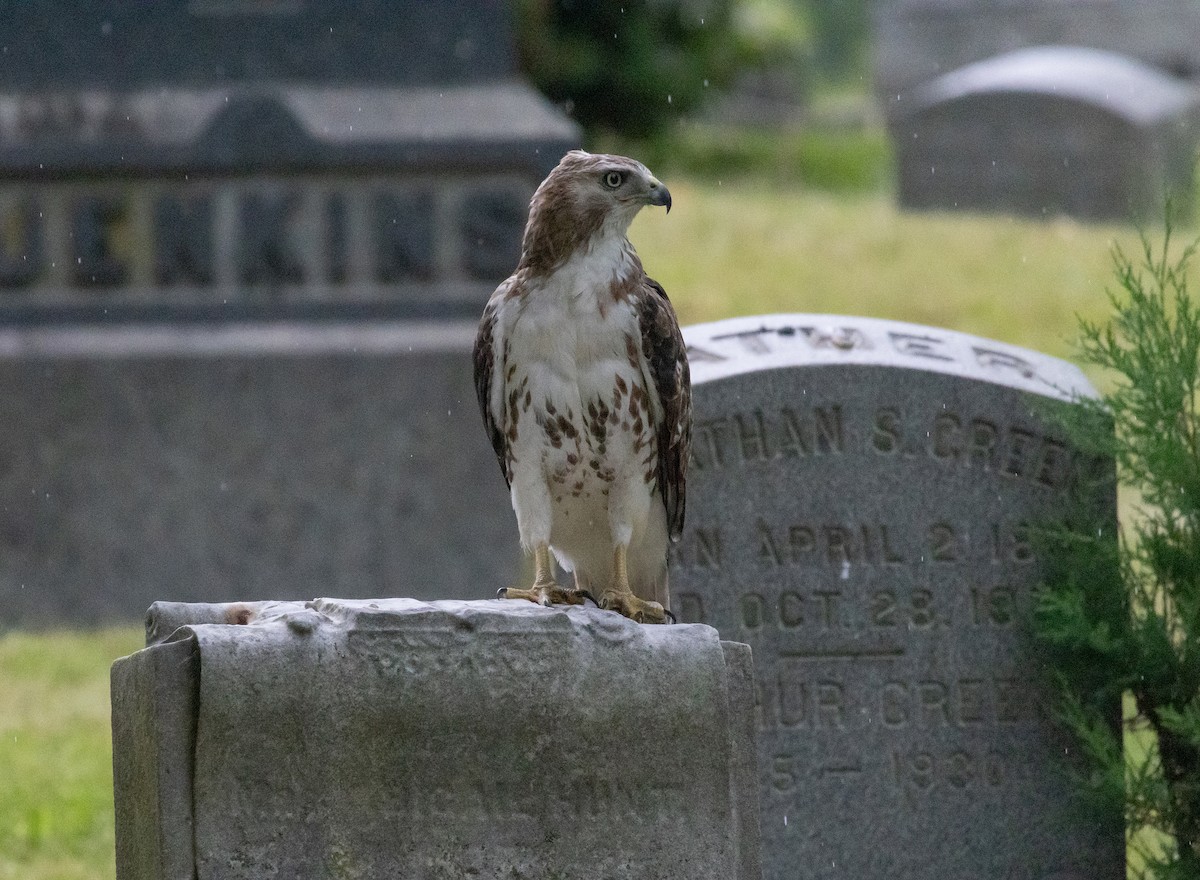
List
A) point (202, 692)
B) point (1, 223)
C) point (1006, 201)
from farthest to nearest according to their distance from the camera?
point (1006, 201) < point (1, 223) < point (202, 692)

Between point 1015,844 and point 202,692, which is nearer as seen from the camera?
point 202,692

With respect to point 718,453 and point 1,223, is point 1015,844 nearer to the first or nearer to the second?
point 718,453

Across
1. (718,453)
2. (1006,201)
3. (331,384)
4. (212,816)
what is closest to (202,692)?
(212,816)

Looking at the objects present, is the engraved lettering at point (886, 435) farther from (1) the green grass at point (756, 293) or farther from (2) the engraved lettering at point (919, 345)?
(1) the green grass at point (756, 293)

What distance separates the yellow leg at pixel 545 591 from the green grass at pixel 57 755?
2719mm

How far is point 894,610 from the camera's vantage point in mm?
6285

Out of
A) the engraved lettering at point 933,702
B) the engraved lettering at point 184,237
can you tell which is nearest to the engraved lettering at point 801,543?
the engraved lettering at point 933,702

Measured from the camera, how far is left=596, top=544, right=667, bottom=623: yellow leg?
184 inches

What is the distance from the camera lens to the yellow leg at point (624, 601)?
4.66 m

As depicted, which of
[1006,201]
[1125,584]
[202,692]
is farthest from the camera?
[1006,201]

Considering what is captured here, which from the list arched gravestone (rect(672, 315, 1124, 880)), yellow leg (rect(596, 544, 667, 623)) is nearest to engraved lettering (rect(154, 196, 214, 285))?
arched gravestone (rect(672, 315, 1124, 880))

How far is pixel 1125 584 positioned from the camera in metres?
6.10

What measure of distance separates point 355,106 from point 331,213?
1.78ft

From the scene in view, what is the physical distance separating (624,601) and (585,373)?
1.76ft
